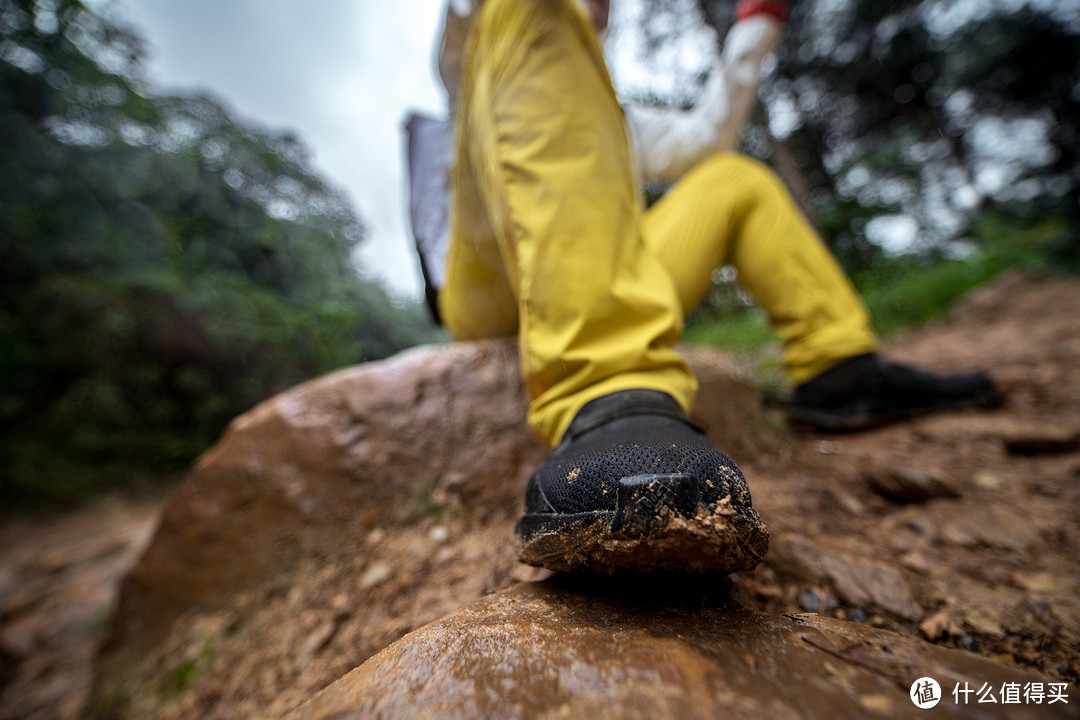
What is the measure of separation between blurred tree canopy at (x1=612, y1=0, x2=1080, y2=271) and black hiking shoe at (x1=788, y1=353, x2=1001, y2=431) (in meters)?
4.61

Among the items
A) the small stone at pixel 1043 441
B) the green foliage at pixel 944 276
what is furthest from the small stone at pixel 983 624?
the green foliage at pixel 944 276

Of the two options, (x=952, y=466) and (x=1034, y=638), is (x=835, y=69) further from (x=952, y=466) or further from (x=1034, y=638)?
(x=1034, y=638)

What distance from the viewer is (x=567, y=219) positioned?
0.61 metres

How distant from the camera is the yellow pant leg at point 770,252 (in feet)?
3.74

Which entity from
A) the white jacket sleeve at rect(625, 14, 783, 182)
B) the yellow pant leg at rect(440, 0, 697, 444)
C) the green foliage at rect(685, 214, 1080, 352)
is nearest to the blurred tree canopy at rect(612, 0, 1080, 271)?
the green foliage at rect(685, 214, 1080, 352)

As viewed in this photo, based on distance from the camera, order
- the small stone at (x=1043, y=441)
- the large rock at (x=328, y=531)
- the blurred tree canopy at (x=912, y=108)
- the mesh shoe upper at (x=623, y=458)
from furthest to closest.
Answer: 1. the blurred tree canopy at (x=912, y=108)
2. the small stone at (x=1043, y=441)
3. the large rock at (x=328, y=531)
4. the mesh shoe upper at (x=623, y=458)

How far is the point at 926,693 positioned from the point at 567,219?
2.02ft

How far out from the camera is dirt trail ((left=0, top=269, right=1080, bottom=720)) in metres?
0.52

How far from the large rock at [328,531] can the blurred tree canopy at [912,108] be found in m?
5.62

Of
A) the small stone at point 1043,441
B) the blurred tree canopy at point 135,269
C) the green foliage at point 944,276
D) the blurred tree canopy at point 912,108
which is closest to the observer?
the small stone at point 1043,441

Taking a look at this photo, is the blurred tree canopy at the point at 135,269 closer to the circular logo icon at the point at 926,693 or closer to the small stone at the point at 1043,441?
the circular logo icon at the point at 926,693

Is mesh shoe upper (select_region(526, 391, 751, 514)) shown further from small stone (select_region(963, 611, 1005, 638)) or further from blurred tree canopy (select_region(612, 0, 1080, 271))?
blurred tree canopy (select_region(612, 0, 1080, 271))

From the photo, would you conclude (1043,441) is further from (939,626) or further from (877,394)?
(939,626)

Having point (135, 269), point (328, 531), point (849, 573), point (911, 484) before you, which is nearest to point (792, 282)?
point (911, 484)
